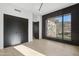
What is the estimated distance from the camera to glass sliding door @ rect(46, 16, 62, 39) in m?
6.42

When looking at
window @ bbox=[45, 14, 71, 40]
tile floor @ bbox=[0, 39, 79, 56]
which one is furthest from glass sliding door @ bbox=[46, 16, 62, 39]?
tile floor @ bbox=[0, 39, 79, 56]

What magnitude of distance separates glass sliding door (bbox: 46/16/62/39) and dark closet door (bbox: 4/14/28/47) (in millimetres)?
→ 2801

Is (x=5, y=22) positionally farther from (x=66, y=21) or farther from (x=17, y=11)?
(x=66, y=21)

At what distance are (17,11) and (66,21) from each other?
3844 millimetres

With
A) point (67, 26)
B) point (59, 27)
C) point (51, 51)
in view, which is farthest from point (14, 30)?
point (67, 26)

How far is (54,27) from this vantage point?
23.3 feet

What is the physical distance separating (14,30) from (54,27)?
393cm

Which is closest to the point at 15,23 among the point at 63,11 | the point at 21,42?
the point at 21,42

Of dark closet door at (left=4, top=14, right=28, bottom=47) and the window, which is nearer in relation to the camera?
dark closet door at (left=4, top=14, right=28, bottom=47)

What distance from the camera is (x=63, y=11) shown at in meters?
5.79

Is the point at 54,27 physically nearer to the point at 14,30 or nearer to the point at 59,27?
the point at 59,27

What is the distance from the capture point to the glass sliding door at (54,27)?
642 centimetres

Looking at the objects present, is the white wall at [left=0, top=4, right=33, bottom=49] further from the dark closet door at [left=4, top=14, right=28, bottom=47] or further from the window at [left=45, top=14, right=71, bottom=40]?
the window at [left=45, top=14, right=71, bottom=40]

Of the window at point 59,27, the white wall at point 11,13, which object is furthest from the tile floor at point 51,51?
the window at point 59,27
